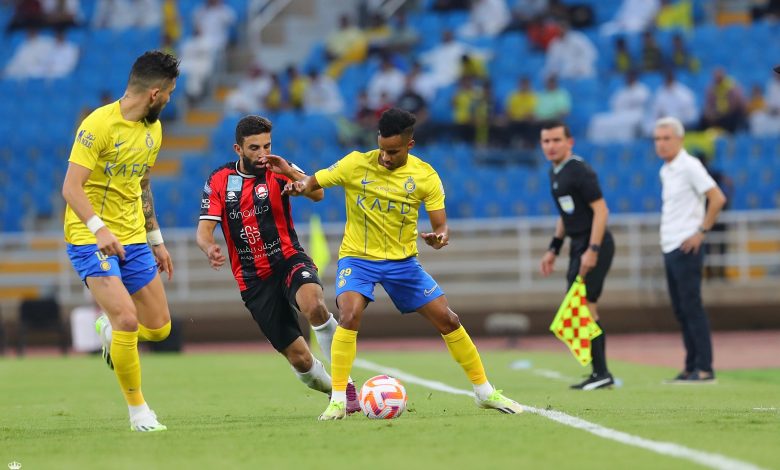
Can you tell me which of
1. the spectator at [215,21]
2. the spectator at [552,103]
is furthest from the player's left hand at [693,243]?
the spectator at [215,21]

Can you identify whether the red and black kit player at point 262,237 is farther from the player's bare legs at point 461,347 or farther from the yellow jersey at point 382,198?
the player's bare legs at point 461,347

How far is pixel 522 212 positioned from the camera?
2302 cm

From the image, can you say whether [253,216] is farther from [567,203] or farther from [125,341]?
[567,203]

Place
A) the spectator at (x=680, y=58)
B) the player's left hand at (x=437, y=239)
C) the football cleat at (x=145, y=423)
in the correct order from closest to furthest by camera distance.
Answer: the football cleat at (x=145, y=423)
the player's left hand at (x=437, y=239)
the spectator at (x=680, y=58)

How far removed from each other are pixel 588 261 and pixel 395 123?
3.83 metres

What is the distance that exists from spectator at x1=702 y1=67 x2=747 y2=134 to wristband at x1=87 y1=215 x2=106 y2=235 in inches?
672

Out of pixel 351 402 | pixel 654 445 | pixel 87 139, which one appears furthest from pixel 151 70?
pixel 654 445

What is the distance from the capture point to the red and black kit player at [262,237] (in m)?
9.54

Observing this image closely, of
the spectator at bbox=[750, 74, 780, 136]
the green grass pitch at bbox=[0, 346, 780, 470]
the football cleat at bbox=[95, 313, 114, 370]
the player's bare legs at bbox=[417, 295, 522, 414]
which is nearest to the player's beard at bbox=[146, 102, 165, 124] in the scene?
the football cleat at bbox=[95, 313, 114, 370]

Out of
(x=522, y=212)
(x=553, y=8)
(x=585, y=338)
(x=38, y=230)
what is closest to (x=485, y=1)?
(x=553, y=8)

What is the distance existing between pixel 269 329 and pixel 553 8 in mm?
18738

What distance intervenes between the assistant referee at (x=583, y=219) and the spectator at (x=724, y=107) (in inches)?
457

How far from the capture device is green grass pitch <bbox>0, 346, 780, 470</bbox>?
6.53 metres

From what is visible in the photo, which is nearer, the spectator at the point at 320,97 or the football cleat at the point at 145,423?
the football cleat at the point at 145,423
